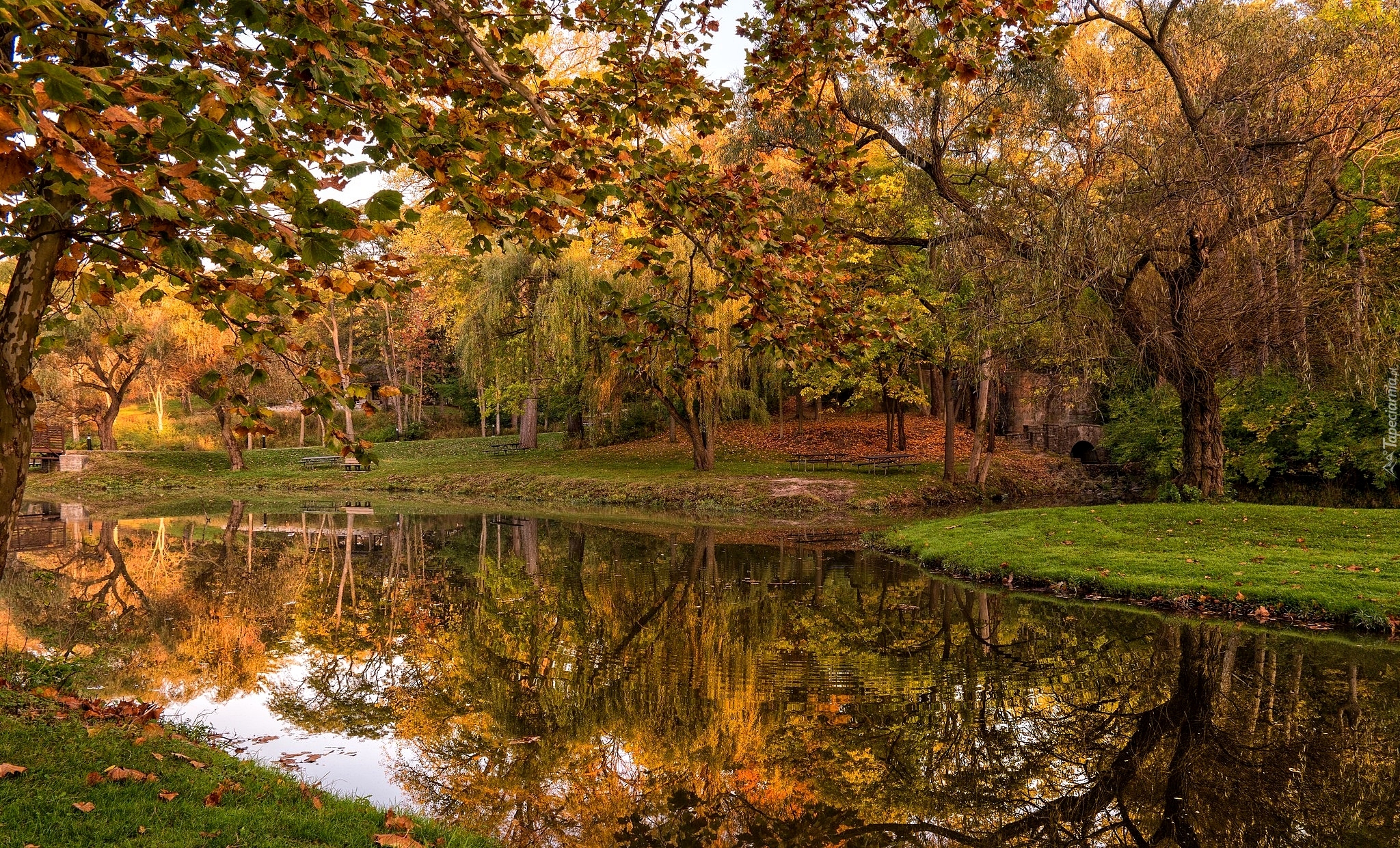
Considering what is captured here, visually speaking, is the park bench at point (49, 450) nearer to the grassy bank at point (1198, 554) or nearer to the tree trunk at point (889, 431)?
the tree trunk at point (889, 431)

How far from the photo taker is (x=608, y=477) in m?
28.9

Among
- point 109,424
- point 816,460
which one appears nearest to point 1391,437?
point 816,460

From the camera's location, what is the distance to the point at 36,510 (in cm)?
2650

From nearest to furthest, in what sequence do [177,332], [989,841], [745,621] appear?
[989,841] < [745,621] < [177,332]

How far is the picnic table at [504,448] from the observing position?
35.9 metres

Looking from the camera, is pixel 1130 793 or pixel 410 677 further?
pixel 410 677

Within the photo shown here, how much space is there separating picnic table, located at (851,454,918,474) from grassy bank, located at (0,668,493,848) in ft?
78.1

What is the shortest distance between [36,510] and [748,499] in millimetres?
22063

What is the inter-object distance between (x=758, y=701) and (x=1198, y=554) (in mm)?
9488

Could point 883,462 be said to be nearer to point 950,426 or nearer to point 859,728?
point 950,426

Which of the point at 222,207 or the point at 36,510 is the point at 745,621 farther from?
the point at 36,510

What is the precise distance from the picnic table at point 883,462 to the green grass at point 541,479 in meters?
0.73

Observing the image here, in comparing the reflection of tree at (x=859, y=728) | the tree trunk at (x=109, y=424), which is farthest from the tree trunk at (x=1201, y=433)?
the tree trunk at (x=109, y=424)

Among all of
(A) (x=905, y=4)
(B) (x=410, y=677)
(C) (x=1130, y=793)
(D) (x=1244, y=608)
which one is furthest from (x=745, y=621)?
(A) (x=905, y=4)
